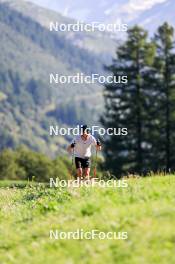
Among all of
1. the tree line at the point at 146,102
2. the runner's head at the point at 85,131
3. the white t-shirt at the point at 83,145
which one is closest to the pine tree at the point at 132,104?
the tree line at the point at 146,102

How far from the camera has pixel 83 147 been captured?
21.3 metres

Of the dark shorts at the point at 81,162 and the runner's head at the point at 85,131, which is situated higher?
the runner's head at the point at 85,131

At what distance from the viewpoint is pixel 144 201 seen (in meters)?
12.6

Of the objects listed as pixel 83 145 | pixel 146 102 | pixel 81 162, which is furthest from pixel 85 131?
pixel 146 102

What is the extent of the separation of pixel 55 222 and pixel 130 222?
6.88 feet

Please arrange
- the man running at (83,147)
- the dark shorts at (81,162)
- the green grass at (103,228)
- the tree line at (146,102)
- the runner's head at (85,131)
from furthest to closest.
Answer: the tree line at (146,102) → the dark shorts at (81,162) → the man running at (83,147) → the runner's head at (85,131) → the green grass at (103,228)

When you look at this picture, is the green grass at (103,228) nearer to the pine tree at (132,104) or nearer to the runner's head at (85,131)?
the runner's head at (85,131)

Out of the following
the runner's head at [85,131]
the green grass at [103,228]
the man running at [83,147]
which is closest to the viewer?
the green grass at [103,228]

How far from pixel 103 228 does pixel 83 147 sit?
10.6m

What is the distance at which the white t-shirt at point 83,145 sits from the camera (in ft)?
69.2

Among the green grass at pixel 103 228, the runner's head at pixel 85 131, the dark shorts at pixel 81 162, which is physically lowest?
the green grass at pixel 103 228

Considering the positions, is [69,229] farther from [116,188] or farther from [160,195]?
[116,188]

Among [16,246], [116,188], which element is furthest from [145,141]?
[16,246]

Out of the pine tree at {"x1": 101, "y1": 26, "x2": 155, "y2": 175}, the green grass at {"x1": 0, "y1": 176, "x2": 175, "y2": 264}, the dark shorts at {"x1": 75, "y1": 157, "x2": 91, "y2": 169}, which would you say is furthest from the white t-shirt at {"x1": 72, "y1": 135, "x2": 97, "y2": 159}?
the pine tree at {"x1": 101, "y1": 26, "x2": 155, "y2": 175}
